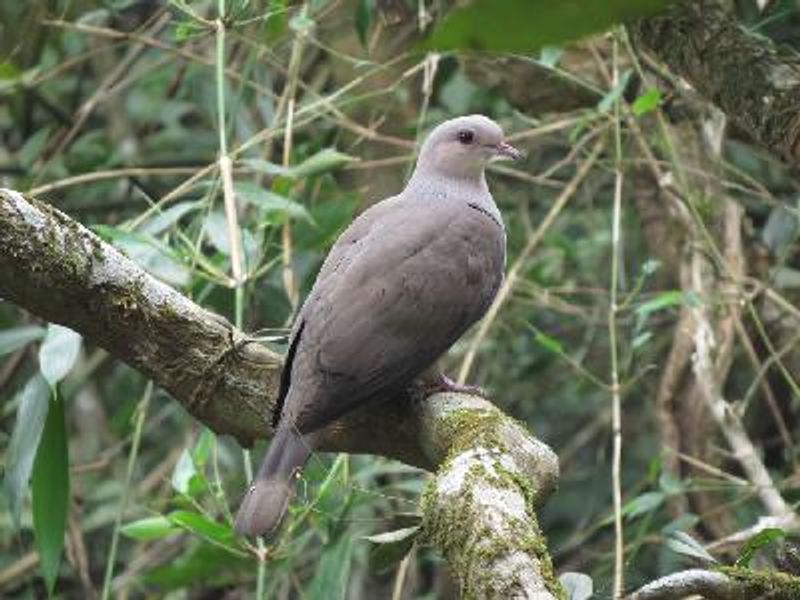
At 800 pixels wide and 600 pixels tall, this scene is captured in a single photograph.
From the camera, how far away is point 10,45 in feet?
4.41

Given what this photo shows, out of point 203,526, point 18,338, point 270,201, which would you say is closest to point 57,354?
point 18,338

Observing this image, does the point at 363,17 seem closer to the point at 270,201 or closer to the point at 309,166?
the point at 309,166

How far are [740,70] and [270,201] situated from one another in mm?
1250

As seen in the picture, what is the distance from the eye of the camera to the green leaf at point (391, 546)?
2.17 meters

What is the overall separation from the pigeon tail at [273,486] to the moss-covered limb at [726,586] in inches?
35.5

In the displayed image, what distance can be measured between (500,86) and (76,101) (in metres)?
1.66

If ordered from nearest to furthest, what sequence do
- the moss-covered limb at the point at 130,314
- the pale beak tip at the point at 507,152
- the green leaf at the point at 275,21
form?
the moss-covered limb at the point at 130,314 → the green leaf at the point at 275,21 → the pale beak tip at the point at 507,152

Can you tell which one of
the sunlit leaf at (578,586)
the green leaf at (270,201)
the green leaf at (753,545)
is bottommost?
the sunlit leaf at (578,586)

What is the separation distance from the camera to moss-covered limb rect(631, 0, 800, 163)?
7.99 ft

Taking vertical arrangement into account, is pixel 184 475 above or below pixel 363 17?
below

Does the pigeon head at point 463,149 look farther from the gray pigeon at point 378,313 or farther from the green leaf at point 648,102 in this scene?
the green leaf at point 648,102

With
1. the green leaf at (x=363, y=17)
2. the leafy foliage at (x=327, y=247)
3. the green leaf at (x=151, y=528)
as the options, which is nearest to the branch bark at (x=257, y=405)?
the leafy foliage at (x=327, y=247)

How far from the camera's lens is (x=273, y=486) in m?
2.34

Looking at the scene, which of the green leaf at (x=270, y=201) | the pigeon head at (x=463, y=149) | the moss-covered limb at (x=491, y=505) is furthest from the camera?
the pigeon head at (x=463, y=149)
